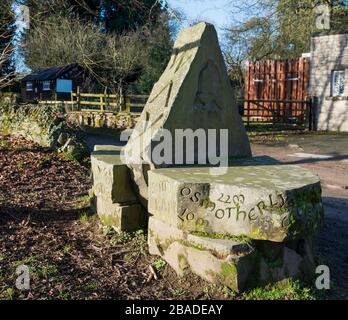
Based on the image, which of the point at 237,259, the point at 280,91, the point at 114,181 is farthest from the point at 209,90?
the point at 280,91

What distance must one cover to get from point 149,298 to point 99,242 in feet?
4.05

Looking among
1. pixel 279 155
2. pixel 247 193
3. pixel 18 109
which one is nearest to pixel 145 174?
pixel 247 193

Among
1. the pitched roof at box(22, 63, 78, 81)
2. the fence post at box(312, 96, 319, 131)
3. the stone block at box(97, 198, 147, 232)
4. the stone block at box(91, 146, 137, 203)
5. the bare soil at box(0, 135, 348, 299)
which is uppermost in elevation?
the pitched roof at box(22, 63, 78, 81)

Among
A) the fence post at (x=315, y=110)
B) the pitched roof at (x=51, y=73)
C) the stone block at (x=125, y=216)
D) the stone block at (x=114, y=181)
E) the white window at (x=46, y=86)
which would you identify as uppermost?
the pitched roof at (x=51, y=73)

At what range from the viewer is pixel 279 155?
1227 cm

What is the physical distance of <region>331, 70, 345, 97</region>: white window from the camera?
18109 mm

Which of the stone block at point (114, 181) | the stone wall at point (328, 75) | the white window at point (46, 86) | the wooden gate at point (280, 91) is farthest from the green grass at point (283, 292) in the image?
the white window at point (46, 86)

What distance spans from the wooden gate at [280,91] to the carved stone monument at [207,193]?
45.7ft

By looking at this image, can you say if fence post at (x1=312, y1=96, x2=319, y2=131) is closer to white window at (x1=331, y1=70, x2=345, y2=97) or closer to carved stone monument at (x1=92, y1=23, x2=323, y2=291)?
white window at (x1=331, y1=70, x2=345, y2=97)

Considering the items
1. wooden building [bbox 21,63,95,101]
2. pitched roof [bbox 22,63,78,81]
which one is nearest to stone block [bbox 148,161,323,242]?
wooden building [bbox 21,63,95,101]

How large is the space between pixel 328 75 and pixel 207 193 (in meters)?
16.5

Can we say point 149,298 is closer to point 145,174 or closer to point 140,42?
point 145,174

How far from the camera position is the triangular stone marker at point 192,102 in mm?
4574

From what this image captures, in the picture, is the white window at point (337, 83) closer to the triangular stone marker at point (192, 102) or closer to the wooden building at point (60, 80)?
the triangular stone marker at point (192, 102)
